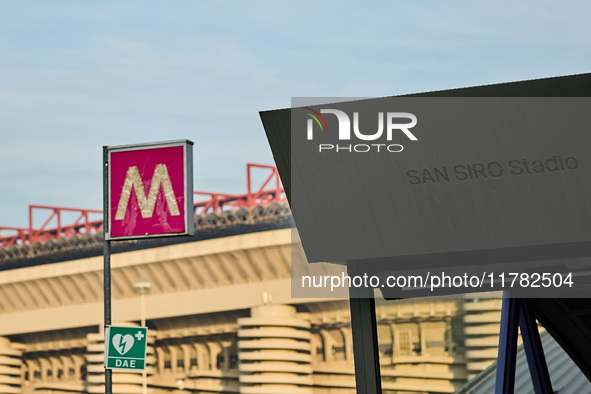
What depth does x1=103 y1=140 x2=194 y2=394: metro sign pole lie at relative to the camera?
1276 centimetres

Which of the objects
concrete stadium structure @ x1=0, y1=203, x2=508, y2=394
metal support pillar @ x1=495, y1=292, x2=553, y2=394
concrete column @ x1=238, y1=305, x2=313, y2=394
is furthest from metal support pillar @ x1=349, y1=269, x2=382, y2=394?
concrete column @ x1=238, y1=305, x2=313, y2=394

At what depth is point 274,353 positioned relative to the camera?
70312 millimetres

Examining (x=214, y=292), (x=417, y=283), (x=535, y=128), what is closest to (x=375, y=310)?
(x=417, y=283)

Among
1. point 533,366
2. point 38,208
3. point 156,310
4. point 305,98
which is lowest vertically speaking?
point 533,366

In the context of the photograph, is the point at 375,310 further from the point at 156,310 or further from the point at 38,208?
the point at 38,208

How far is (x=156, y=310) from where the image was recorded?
3105 inches

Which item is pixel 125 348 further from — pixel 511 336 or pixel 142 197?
pixel 511 336

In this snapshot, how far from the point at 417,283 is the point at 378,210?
1240 mm

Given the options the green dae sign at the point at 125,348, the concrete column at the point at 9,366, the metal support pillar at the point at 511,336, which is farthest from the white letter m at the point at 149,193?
the concrete column at the point at 9,366

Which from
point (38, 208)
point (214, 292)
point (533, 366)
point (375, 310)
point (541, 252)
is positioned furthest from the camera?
point (38, 208)

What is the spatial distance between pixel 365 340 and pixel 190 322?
71.4 meters

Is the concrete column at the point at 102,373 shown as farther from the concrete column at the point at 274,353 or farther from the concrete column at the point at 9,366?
the concrete column at the point at 274,353

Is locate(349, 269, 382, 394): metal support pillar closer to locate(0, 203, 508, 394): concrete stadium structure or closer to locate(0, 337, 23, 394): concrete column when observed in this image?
locate(0, 203, 508, 394): concrete stadium structure

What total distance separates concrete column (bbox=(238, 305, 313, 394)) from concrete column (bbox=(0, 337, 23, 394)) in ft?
93.4
